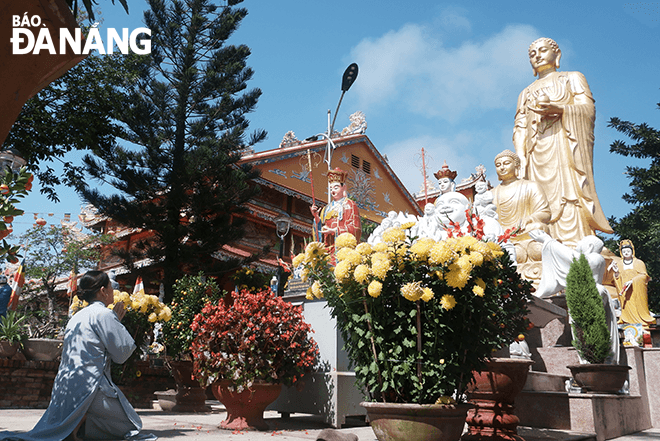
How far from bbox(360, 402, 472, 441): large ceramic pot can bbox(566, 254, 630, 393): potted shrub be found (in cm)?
271

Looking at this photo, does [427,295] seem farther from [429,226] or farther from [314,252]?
[429,226]

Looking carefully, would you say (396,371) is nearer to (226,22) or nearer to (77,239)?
(226,22)

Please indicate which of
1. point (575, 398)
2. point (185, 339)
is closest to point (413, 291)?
point (575, 398)

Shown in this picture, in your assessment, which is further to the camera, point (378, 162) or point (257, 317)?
point (378, 162)

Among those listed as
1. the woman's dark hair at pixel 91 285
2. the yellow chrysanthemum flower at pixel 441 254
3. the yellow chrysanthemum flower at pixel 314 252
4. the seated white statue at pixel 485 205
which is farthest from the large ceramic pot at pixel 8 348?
the seated white statue at pixel 485 205

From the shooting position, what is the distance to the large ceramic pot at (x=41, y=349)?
21.0 ft

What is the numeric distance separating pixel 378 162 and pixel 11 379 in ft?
61.4

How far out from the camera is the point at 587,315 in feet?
18.3

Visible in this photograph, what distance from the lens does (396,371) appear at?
10.2 ft

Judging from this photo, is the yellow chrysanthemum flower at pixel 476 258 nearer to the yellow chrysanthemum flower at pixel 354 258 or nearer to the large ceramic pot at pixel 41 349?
the yellow chrysanthemum flower at pixel 354 258

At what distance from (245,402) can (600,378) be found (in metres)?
3.45

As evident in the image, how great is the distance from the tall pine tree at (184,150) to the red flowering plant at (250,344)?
27.0ft

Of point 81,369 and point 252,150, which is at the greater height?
point 252,150

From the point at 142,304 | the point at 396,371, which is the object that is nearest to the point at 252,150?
the point at 142,304
